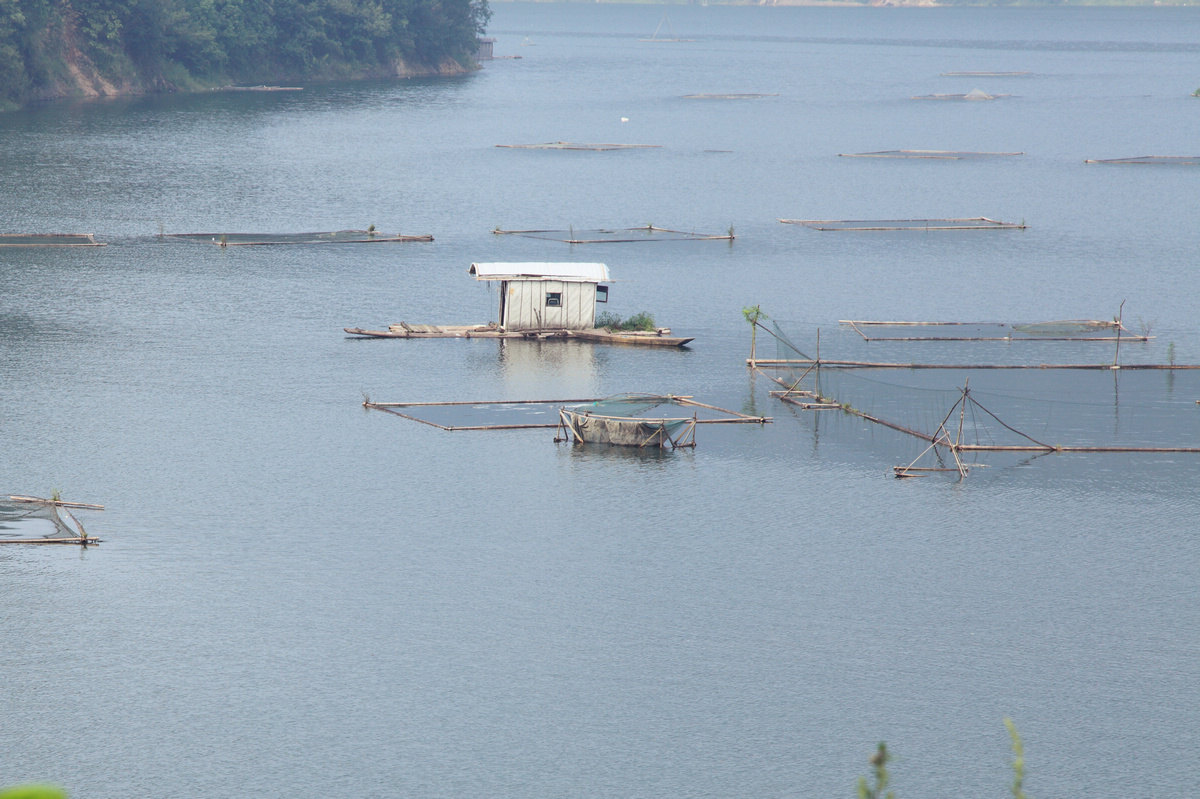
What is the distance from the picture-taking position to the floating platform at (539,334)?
8588cm

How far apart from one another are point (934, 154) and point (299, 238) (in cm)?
8023

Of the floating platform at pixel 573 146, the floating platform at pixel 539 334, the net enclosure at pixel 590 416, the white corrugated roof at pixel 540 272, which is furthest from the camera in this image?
the floating platform at pixel 573 146

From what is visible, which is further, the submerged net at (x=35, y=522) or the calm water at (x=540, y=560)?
the submerged net at (x=35, y=522)

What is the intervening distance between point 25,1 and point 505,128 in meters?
57.9

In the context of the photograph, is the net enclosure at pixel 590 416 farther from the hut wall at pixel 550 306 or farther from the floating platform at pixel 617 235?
the floating platform at pixel 617 235

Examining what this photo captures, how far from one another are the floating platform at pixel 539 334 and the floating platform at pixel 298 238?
27.9 m

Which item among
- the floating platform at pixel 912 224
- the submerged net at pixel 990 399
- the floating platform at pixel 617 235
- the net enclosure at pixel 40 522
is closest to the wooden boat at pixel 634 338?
the submerged net at pixel 990 399

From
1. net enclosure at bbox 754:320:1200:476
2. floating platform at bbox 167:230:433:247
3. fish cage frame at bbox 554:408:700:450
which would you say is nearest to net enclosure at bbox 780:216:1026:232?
floating platform at bbox 167:230:433:247

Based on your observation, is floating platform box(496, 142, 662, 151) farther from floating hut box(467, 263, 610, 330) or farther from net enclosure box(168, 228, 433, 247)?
floating hut box(467, 263, 610, 330)

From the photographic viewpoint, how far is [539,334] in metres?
86.8

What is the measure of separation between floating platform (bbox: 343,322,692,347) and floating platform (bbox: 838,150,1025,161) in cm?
8811

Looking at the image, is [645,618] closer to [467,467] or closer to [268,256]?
[467,467]

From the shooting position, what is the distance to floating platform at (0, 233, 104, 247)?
108438mm

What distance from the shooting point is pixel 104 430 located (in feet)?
234
